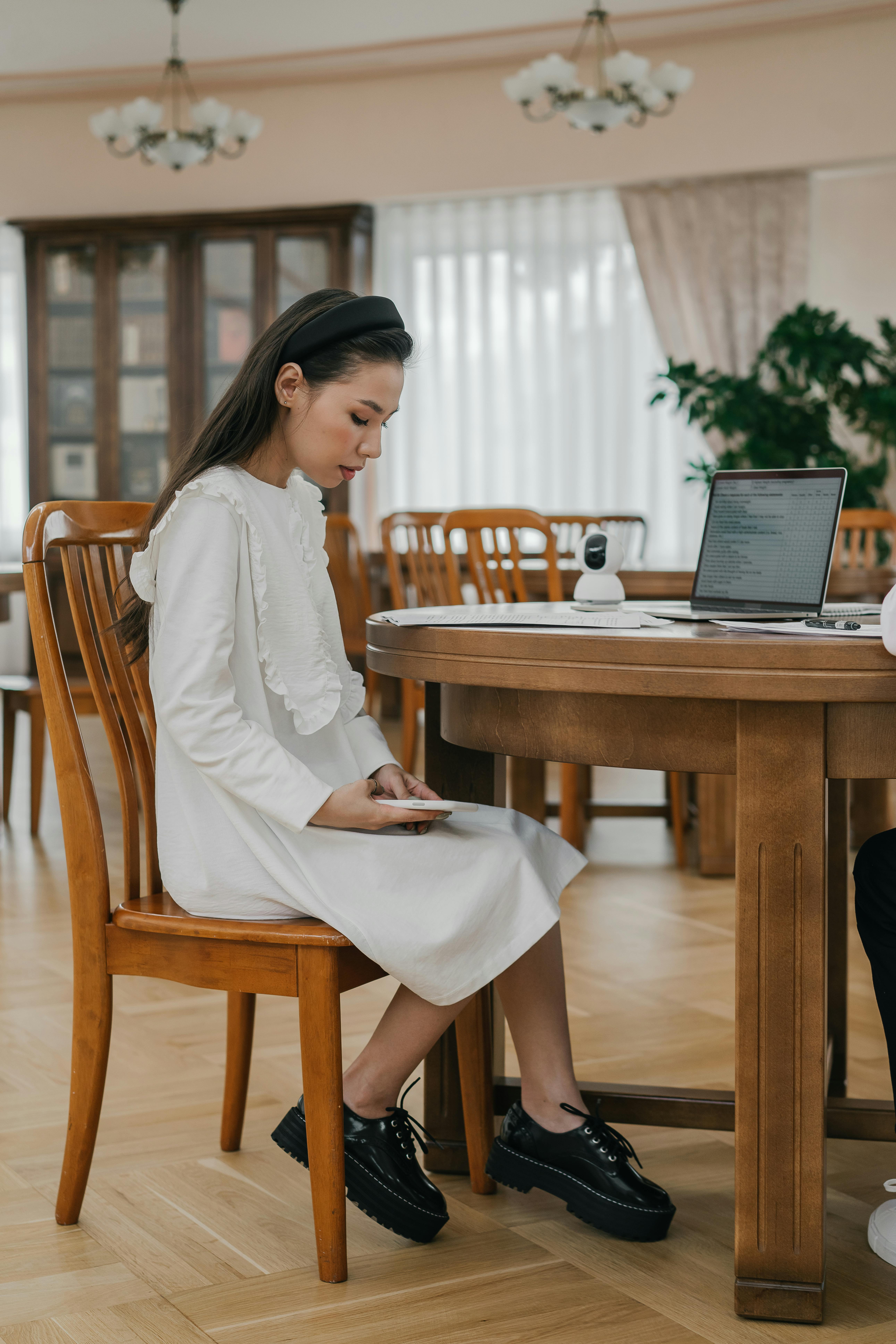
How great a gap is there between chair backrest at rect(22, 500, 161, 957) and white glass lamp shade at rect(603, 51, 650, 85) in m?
3.76

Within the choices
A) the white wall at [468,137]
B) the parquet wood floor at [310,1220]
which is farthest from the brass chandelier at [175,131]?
the parquet wood floor at [310,1220]

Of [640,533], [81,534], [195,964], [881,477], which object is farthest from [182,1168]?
[640,533]

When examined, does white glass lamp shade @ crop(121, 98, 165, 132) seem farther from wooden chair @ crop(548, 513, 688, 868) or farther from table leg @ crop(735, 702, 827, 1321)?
table leg @ crop(735, 702, 827, 1321)

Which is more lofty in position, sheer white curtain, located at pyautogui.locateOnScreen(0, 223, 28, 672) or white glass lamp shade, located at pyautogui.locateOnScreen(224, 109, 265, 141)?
white glass lamp shade, located at pyautogui.locateOnScreen(224, 109, 265, 141)

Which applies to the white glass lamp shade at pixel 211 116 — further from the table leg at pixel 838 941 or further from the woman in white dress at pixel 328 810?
the table leg at pixel 838 941

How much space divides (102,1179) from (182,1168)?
0.31 feet

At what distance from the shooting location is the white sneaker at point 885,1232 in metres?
1.41

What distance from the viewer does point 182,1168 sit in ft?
5.43

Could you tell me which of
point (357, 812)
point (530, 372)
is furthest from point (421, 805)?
point (530, 372)

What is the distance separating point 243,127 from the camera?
5301 mm

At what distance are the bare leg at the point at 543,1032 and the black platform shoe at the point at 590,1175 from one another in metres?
0.01

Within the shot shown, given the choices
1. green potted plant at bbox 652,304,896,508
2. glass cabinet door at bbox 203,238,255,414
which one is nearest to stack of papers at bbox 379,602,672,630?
green potted plant at bbox 652,304,896,508

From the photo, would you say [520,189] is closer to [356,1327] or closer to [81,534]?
[81,534]

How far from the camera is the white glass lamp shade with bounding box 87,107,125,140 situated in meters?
5.23
